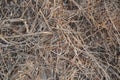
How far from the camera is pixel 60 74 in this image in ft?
6.13

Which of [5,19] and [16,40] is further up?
[5,19]

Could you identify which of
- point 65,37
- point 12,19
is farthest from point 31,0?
point 65,37

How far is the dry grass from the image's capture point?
1.87 meters

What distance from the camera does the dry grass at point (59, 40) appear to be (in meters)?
1.87

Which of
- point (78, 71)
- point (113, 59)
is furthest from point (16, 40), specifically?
point (113, 59)

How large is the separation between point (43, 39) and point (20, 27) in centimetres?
17

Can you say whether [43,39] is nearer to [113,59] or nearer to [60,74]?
[60,74]

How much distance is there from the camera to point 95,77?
1883mm

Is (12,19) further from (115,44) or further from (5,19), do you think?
(115,44)

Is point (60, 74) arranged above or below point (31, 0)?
below

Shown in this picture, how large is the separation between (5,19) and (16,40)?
0.51ft

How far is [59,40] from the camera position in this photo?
1917mm

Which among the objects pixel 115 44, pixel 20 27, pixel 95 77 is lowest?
pixel 95 77

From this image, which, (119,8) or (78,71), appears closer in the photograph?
(78,71)
